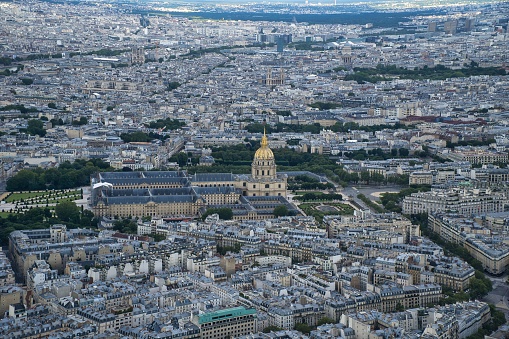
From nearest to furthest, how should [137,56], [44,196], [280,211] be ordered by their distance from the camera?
[280,211], [44,196], [137,56]

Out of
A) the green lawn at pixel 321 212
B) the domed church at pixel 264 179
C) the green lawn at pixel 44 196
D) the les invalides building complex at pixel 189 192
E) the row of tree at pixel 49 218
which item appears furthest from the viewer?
the domed church at pixel 264 179

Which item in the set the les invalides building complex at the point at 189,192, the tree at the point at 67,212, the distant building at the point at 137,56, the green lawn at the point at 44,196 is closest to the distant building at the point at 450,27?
the distant building at the point at 137,56

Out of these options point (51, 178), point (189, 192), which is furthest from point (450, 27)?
point (189, 192)

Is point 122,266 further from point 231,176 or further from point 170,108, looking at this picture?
point 170,108

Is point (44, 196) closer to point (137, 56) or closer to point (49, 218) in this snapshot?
point (49, 218)

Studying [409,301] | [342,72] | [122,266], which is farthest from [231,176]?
[342,72]

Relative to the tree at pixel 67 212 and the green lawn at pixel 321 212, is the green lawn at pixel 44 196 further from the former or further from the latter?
the green lawn at pixel 321 212

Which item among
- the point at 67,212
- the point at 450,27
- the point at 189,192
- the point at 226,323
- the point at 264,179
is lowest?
the point at 226,323
